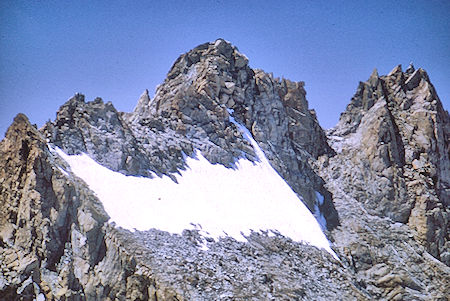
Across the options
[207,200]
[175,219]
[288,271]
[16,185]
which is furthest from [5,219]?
[288,271]

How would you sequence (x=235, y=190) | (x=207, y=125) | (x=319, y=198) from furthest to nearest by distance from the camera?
(x=319, y=198) → (x=207, y=125) → (x=235, y=190)

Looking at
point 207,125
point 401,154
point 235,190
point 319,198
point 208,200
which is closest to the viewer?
point 208,200

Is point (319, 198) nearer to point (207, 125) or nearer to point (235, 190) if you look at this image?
point (235, 190)

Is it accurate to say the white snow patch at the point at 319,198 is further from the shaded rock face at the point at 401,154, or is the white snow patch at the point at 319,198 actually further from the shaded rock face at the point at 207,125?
the shaded rock face at the point at 401,154

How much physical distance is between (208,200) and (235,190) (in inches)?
183

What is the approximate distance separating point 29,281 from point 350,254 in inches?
1044

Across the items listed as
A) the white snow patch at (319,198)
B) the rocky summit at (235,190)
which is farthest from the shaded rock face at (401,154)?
the white snow patch at (319,198)

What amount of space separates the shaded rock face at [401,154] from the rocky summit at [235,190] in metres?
0.17

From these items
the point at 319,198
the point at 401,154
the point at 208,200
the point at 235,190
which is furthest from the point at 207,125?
the point at 401,154

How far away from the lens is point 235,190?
123 feet

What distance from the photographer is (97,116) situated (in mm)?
34438

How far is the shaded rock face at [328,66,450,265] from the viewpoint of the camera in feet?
139

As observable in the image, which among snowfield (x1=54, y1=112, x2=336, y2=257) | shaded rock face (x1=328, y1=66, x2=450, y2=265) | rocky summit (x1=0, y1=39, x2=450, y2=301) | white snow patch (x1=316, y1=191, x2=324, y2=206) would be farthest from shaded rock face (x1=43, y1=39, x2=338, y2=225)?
shaded rock face (x1=328, y1=66, x2=450, y2=265)

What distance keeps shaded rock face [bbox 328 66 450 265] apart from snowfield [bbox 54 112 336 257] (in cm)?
1014
